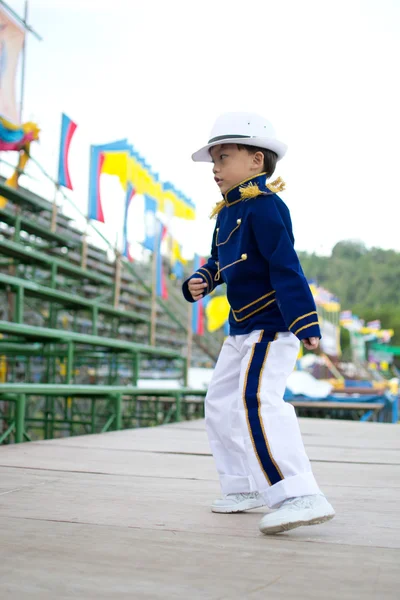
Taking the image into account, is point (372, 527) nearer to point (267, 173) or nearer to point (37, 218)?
point (267, 173)

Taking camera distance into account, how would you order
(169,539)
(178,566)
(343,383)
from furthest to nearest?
(343,383) < (169,539) < (178,566)

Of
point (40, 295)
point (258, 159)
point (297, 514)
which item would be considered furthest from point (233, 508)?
point (40, 295)

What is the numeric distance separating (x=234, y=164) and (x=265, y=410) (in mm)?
655

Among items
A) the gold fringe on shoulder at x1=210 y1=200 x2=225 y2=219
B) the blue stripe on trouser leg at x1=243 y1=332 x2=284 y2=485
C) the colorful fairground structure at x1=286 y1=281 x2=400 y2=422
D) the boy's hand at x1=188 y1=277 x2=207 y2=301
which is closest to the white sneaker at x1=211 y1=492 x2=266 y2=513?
the blue stripe on trouser leg at x1=243 y1=332 x2=284 y2=485

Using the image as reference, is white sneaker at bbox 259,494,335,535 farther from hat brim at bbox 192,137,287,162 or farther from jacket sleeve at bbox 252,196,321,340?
hat brim at bbox 192,137,287,162

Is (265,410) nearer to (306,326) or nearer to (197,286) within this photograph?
(306,326)

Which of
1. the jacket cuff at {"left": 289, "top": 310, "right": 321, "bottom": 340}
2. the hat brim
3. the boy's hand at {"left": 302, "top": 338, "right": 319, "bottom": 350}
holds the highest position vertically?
the hat brim

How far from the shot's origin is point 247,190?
5.46 ft

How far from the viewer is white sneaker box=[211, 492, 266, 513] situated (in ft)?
5.49

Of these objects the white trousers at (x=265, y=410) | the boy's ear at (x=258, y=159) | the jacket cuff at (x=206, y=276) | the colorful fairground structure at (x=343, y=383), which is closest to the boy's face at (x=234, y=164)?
the boy's ear at (x=258, y=159)

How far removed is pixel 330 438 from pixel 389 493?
2.23 metres

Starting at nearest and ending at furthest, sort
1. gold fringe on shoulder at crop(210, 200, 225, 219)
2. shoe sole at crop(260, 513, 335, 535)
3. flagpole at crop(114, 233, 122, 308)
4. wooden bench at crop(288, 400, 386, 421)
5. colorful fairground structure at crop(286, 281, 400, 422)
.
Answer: shoe sole at crop(260, 513, 335, 535) → gold fringe on shoulder at crop(210, 200, 225, 219) → flagpole at crop(114, 233, 122, 308) → wooden bench at crop(288, 400, 386, 421) → colorful fairground structure at crop(286, 281, 400, 422)

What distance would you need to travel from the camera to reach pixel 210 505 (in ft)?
5.77

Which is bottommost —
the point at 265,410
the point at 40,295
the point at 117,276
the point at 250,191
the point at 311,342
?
the point at 265,410
